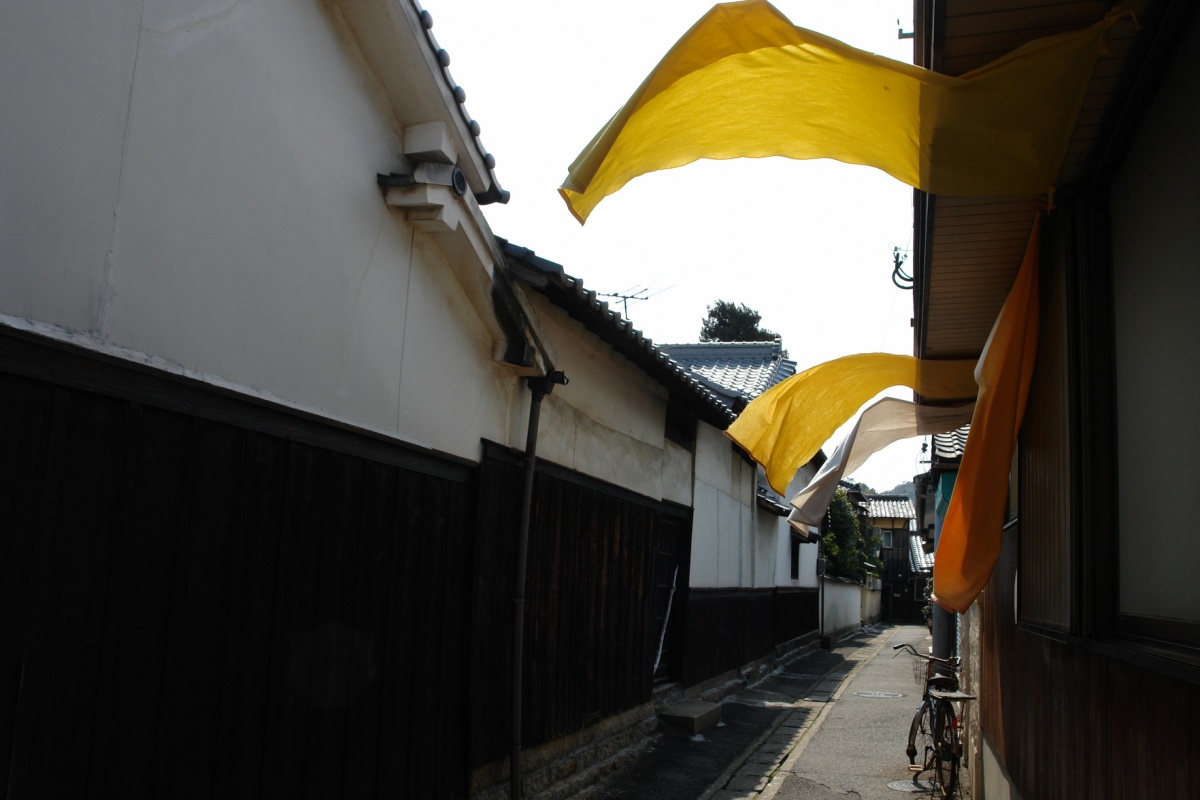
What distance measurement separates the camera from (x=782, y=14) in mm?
3699

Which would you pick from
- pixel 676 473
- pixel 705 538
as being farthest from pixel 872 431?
pixel 705 538

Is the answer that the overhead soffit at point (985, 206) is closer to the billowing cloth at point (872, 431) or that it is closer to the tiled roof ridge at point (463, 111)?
the billowing cloth at point (872, 431)

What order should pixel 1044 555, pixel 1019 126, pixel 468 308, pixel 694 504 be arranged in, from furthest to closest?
pixel 694 504, pixel 468 308, pixel 1044 555, pixel 1019 126

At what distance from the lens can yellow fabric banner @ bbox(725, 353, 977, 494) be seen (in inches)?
311

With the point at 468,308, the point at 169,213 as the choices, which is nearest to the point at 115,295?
the point at 169,213

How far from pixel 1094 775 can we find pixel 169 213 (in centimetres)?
485

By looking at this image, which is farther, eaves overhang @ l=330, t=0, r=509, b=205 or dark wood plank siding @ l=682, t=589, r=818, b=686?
→ dark wood plank siding @ l=682, t=589, r=818, b=686

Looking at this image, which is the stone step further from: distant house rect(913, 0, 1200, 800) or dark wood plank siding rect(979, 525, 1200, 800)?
distant house rect(913, 0, 1200, 800)

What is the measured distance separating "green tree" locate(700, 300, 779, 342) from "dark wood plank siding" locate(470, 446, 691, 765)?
4052 cm

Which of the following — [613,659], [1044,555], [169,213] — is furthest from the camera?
[613,659]

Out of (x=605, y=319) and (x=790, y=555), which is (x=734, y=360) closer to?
(x=790, y=555)

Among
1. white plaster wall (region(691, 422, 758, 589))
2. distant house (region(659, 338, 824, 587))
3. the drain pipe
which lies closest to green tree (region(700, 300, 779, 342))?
distant house (region(659, 338, 824, 587))

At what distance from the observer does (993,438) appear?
520cm

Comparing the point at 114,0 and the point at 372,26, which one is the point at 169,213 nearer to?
the point at 114,0
